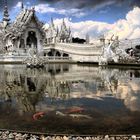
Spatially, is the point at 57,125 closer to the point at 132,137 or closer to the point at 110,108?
the point at 132,137

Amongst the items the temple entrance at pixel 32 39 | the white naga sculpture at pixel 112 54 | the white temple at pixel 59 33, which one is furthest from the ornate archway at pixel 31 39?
the white naga sculpture at pixel 112 54

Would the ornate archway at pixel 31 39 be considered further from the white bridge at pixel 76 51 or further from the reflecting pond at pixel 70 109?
the reflecting pond at pixel 70 109

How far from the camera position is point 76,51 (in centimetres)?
3506

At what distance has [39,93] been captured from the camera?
1030 centimetres

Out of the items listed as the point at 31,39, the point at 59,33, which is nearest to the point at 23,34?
the point at 31,39

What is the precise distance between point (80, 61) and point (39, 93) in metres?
23.1

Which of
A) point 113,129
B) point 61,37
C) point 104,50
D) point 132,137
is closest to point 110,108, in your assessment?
point 113,129

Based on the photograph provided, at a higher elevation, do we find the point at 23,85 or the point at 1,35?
the point at 1,35

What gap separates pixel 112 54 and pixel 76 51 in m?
8.09

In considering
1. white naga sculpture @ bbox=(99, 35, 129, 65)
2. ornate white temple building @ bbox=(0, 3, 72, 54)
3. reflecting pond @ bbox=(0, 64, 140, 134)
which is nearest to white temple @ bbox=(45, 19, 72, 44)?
ornate white temple building @ bbox=(0, 3, 72, 54)

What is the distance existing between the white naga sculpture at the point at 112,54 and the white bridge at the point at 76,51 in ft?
8.57

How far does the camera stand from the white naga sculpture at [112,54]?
2647cm

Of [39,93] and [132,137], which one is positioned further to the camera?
[39,93]

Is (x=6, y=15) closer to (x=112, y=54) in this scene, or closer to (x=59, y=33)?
(x=59, y=33)
